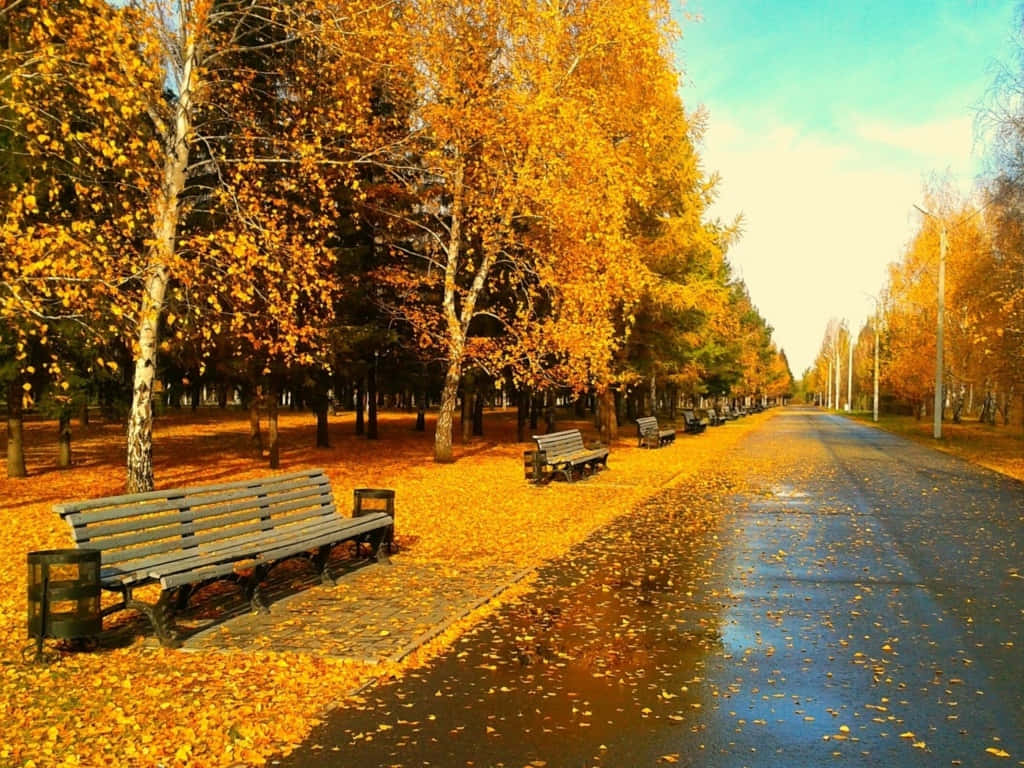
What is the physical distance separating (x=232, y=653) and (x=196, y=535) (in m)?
1.29

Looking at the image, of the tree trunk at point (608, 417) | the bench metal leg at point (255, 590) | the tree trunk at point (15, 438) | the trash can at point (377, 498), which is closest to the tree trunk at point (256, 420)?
the tree trunk at point (15, 438)

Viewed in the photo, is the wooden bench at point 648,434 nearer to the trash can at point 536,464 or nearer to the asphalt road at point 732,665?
the trash can at point 536,464

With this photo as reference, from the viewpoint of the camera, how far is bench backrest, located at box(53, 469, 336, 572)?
5992 mm

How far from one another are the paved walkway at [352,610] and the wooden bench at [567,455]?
7649mm

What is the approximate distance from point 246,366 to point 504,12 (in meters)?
9.24

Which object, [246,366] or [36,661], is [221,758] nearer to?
[36,661]

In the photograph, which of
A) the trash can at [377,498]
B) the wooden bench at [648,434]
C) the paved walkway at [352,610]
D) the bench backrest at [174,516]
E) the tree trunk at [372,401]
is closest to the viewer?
the bench backrest at [174,516]

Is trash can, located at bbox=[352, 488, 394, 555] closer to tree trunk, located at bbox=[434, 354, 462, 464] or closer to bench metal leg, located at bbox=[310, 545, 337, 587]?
bench metal leg, located at bbox=[310, 545, 337, 587]

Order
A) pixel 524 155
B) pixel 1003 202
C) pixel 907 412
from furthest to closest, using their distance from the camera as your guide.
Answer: pixel 907 412
pixel 1003 202
pixel 524 155

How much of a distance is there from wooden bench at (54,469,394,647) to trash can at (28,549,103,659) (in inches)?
5.2

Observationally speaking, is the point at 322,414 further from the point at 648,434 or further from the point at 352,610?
the point at 352,610

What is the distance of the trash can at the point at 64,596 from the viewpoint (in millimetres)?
5617

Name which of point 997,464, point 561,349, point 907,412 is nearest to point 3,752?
point 561,349

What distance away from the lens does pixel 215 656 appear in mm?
5785
